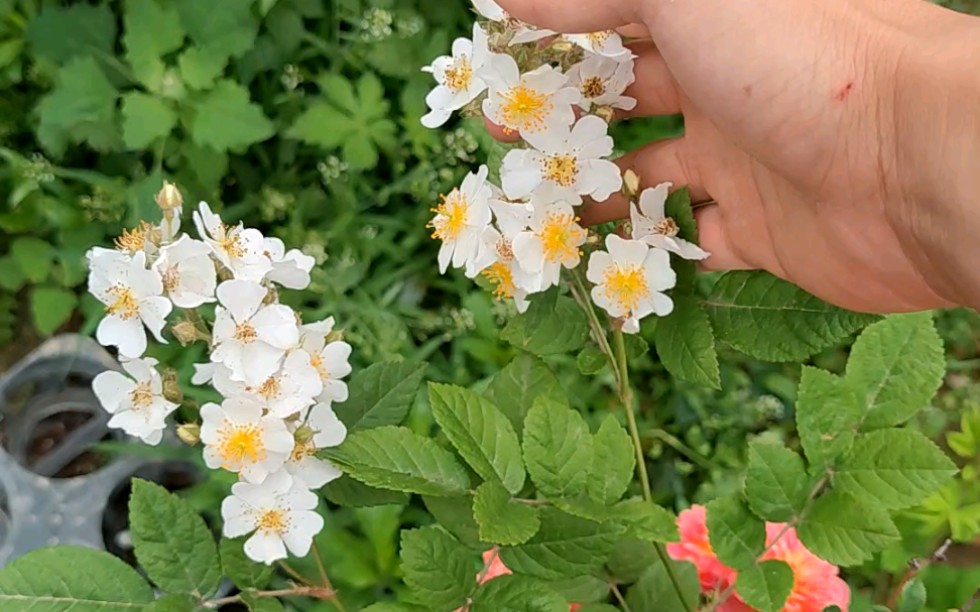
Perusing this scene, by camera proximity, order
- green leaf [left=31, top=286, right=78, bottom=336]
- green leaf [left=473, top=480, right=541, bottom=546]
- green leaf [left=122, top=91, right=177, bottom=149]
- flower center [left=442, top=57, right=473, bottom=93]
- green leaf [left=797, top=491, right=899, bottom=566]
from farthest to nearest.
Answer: green leaf [left=31, top=286, right=78, bottom=336]
green leaf [left=122, top=91, right=177, bottom=149]
flower center [left=442, top=57, right=473, bottom=93]
green leaf [left=797, top=491, right=899, bottom=566]
green leaf [left=473, top=480, right=541, bottom=546]

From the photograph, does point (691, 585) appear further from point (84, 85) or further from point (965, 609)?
point (84, 85)

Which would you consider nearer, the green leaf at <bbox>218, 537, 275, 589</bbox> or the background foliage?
the green leaf at <bbox>218, 537, 275, 589</bbox>

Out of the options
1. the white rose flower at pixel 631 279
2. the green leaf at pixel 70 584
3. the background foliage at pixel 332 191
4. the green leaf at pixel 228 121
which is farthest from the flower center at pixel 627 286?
the green leaf at pixel 228 121

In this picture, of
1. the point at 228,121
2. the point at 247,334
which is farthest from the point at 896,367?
the point at 228,121

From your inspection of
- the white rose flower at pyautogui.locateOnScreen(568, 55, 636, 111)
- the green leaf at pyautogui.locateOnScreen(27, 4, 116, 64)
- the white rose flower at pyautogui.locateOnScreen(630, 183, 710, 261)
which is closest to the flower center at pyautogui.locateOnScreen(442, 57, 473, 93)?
the white rose flower at pyautogui.locateOnScreen(568, 55, 636, 111)

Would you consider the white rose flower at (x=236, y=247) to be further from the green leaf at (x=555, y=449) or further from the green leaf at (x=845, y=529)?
the green leaf at (x=845, y=529)

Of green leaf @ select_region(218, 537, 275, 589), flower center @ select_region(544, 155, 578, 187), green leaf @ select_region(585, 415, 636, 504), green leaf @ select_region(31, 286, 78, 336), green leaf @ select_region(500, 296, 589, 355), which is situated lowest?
green leaf @ select_region(31, 286, 78, 336)

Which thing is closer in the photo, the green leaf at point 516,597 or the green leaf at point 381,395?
the green leaf at point 516,597

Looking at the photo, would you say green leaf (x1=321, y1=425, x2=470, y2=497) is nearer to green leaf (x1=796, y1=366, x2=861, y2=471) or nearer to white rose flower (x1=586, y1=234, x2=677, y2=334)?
white rose flower (x1=586, y1=234, x2=677, y2=334)

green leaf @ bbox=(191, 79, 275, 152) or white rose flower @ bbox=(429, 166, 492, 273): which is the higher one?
white rose flower @ bbox=(429, 166, 492, 273)
